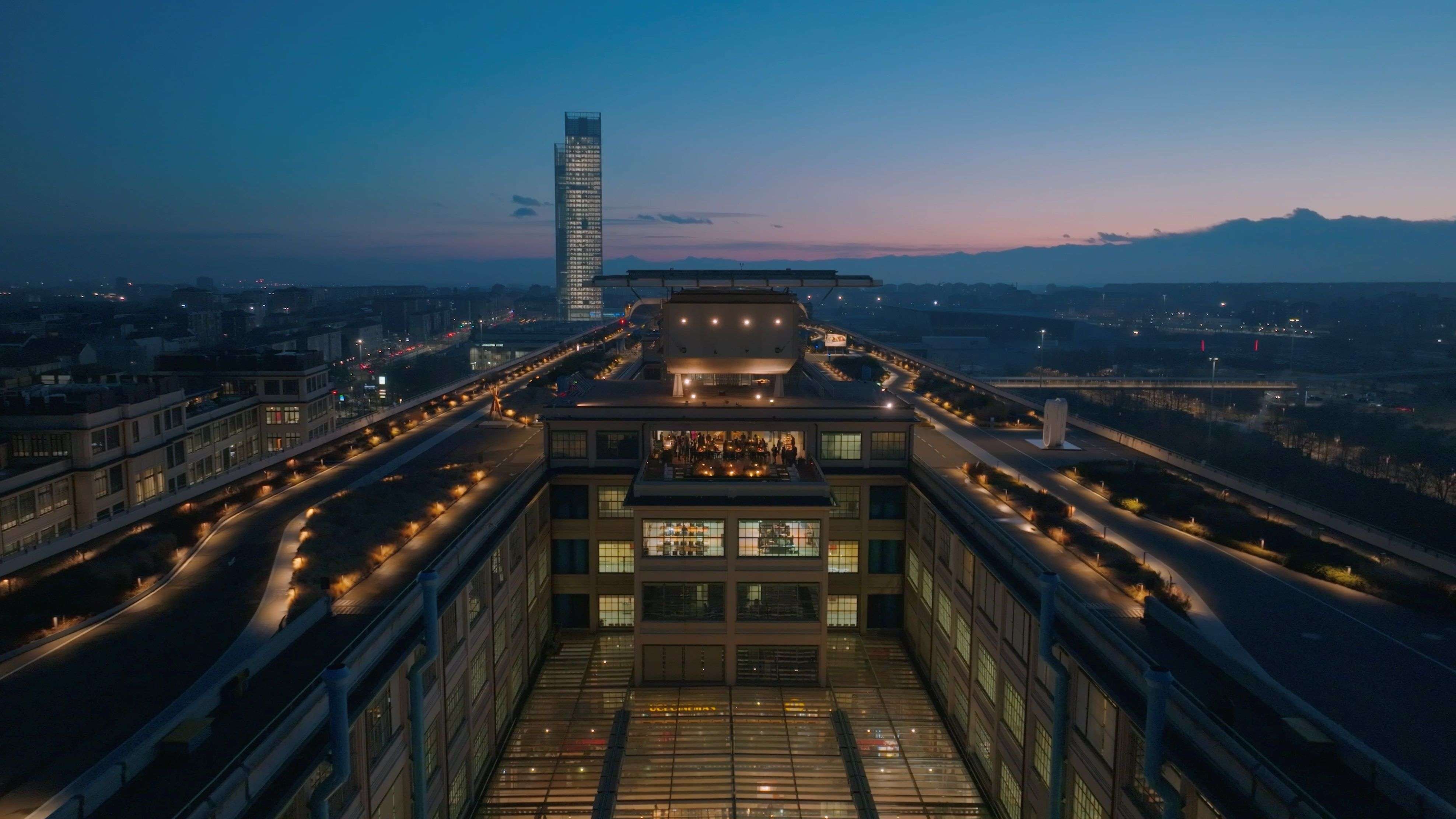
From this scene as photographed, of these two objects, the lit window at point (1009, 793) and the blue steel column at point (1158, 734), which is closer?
the blue steel column at point (1158, 734)

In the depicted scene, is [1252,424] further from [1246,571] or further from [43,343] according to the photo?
[43,343]

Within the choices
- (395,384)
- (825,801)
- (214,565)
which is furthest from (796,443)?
(395,384)

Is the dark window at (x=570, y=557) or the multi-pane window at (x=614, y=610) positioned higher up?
the dark window at (x=570, y=557)

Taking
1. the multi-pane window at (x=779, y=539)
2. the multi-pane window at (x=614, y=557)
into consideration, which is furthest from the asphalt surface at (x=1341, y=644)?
the multi-pane window at (x=614, y=557)

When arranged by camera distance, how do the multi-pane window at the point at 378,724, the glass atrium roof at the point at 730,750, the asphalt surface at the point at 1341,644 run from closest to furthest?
the asphalt surface at the point at 1341,644 → the multi-pane window at the point at 378,724 → the glass atrium roof at the point at 730,750

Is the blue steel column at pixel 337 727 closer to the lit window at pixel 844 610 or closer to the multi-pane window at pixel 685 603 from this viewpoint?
the multi-pane window at pixel 685 603

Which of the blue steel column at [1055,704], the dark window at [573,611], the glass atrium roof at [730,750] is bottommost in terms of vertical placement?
the glass atrium roof at [730,750]

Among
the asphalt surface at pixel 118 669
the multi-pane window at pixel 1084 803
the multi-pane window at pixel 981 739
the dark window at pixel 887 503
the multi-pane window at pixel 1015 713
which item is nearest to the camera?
the asphalt surface at pixel 118 669

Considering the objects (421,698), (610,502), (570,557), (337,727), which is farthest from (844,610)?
(337,727)
